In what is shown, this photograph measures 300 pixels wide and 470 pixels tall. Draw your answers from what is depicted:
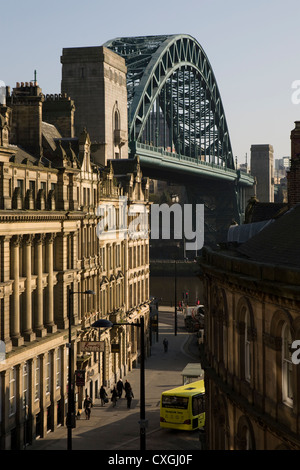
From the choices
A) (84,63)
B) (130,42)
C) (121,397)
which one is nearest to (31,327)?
(121,397)

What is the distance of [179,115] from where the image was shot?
18362 centimetres

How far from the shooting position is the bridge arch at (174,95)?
5310 inches

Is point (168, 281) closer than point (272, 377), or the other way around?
point (272, 377)

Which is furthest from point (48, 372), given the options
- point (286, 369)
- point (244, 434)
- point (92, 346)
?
point (286, 369)

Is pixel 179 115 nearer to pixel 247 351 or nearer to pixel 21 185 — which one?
pixel 21 185

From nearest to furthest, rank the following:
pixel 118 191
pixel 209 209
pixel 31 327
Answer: pixel 31 327
pixel 118 191
pixel 209 209

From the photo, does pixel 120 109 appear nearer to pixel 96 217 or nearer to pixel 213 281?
pixel 96 217

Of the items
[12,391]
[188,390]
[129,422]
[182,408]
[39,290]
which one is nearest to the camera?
[12,391]

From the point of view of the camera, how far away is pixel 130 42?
471 ft

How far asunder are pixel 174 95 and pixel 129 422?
129415mm

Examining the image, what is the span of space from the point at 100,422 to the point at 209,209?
136154 mm

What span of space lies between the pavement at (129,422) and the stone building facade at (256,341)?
15172mm

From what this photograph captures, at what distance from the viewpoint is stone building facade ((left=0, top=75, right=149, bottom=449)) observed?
4691cm
